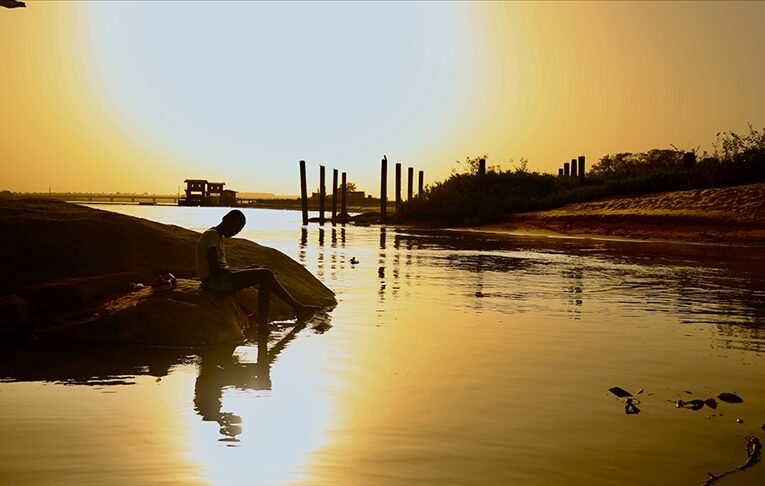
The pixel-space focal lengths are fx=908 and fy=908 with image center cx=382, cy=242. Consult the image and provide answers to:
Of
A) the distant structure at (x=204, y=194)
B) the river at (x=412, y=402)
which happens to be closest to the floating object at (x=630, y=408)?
the river at (x=412, y=402)

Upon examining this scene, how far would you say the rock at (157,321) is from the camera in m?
9.82

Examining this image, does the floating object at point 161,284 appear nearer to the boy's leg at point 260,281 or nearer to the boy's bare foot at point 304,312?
the boy's leg at point 260,281

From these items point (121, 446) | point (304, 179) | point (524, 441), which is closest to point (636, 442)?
point (524, 441)

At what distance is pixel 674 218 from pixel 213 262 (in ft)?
101

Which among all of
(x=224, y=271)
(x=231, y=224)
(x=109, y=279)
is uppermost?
(x=231, y=224)

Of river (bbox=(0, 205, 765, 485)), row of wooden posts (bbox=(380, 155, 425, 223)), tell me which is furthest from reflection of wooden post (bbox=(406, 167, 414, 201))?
river (bbox=(0, 205, 765, 485))

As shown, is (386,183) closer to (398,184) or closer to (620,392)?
(398,184)

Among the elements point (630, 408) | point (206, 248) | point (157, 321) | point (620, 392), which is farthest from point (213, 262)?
point (630, 408)

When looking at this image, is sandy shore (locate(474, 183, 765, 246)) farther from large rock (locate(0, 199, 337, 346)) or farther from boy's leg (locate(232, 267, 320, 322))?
boy's leg (locate(232, 267, 320, 322))

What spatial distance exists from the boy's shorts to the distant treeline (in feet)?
112

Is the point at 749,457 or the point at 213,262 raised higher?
the point at 213,262

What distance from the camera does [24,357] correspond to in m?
Result: 8.93

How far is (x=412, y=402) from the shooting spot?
735 cm

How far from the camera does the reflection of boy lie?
1022 cm
